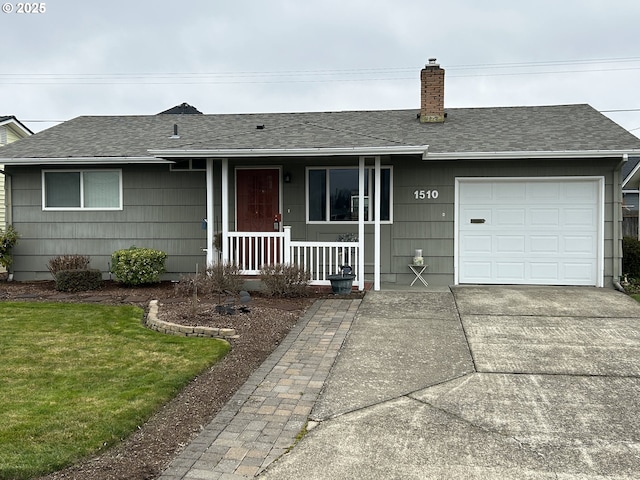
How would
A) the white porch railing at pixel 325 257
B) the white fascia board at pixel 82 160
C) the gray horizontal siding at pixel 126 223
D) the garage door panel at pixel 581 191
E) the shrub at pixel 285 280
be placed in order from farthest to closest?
the gray horizontal siding at pixel 126 223
the white fascia board at pixel 82 160
the garage door panel at pixel 581 191
the white porch railing at pixel 325 257
the shrub at pixel 285 280

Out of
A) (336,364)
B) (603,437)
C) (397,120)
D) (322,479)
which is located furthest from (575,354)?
(397,120)

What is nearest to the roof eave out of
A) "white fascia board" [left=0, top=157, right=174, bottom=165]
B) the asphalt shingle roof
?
"white fascia board" [left=0, top=157, right=174, bottom=165]

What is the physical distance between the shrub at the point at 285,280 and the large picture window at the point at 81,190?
14.2 feet

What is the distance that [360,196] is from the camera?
9625mm

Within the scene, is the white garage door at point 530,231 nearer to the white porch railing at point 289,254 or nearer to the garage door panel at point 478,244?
the garage door panel at point 478,244

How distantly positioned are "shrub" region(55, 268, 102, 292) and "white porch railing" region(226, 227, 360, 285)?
2.67 m

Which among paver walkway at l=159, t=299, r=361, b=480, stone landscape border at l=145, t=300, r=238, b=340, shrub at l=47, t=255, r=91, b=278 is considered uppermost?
shrub at l=47, t=255, r=91, b=278

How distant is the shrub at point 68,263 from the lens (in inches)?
439

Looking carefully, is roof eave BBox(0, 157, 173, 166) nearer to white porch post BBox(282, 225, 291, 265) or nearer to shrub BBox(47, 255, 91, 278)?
shrub BBox(47, 255, 91, 278)

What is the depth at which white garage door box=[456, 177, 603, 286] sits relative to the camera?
414 inches

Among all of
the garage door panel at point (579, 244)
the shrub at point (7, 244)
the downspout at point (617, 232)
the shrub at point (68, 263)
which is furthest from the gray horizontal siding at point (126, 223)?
the downspout at point (617, 232)

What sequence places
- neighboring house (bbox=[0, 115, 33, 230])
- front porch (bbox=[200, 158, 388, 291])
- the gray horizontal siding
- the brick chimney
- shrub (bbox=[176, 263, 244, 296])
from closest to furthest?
shrub (bbox=[176, 263, 244, 296])
front porch (bbox=[200, 158, 388, 291])
the gray horizontal siding
the brick chimney
neighboring house (bbox=[0, 115, 33, 230])

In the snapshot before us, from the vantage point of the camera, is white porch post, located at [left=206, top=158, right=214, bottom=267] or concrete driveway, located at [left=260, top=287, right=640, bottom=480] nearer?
concrete driveway, located at [left=260, top=287, right=640, bottom=480]

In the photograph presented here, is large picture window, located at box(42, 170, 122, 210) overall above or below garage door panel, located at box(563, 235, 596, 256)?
above
